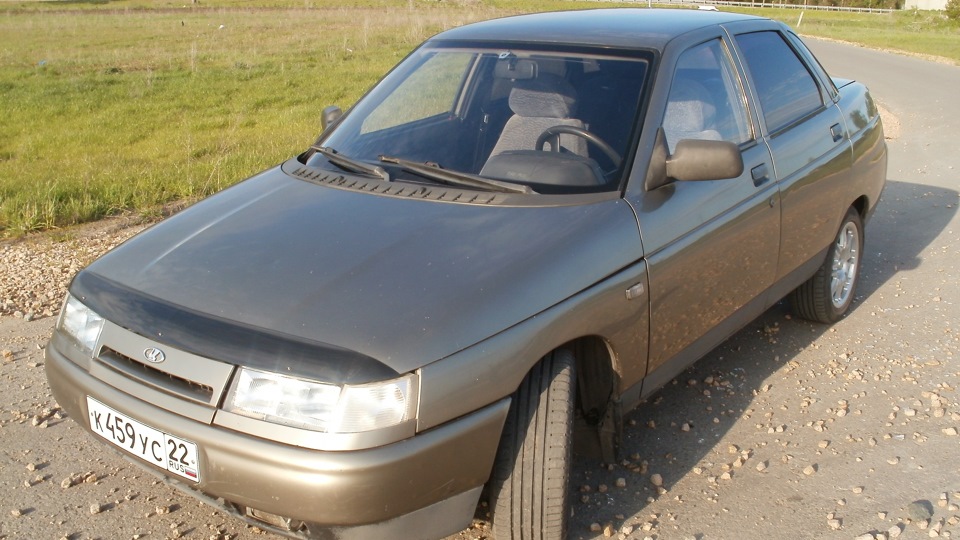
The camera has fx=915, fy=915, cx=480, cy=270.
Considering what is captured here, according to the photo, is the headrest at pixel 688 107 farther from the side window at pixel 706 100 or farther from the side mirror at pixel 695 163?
the side mirror at pixel 695 163

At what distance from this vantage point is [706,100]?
13.3 ft

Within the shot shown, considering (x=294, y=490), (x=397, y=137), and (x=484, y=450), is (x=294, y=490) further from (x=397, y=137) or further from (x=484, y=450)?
(x=397, y=137)

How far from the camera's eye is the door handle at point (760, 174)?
4023 mm

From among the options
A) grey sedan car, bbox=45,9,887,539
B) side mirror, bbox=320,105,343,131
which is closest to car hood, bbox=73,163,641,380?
grey sedan car, bbox=45,9,887,539

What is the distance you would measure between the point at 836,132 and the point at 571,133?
6.33 ft

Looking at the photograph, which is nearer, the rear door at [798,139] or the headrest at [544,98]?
the headrest at [544,98]

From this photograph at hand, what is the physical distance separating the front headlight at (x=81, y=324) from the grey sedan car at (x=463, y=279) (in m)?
0.01

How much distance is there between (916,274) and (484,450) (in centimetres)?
439

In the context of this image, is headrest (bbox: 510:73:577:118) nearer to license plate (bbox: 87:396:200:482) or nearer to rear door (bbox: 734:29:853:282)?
rear door (bbox: 734:29:853:282)

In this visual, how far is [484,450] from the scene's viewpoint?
267cm

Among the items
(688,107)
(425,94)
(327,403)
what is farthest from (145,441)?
(688,107)

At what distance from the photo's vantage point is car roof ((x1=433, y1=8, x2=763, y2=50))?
394 cm

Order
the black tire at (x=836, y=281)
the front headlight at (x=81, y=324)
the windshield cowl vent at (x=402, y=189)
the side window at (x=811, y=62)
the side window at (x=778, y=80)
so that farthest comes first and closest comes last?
1. the side window at (x=811, y=62)
2. the black tire at (x=836, y=281)
3. the side window at (x=778, y=80)
4. the windshield cowl vent at (x=402, y=189)
5. the front headlight at (x=81, y=324)

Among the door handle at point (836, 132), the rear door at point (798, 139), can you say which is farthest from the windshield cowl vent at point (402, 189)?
the door handle at point (836, 132)
